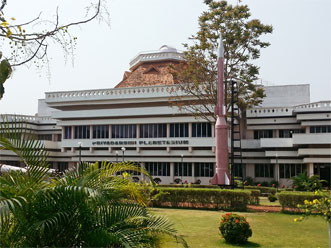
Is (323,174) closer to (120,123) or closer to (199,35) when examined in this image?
(199,35)

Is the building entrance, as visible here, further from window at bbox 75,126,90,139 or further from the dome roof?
window at bbox 75,126,90,139

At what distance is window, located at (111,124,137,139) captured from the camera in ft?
135

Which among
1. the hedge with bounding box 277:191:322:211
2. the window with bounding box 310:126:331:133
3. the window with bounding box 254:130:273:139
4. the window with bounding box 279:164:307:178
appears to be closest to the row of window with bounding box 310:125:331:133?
the window with bounding box 310:126:331:133

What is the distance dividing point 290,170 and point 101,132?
2170 cm

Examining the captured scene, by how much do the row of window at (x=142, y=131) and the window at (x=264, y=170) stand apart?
22.7 feet

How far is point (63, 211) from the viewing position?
5.09m

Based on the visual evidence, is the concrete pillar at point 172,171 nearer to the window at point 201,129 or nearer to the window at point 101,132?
the window at point 201,129

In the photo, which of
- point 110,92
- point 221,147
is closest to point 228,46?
point 221,147

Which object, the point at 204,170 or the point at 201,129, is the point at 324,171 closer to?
the point at 204,170

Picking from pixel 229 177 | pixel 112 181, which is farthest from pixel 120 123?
pixel 112 181

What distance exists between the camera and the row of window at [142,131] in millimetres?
38062

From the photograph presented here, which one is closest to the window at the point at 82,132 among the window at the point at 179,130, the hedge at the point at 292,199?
the window at the point at 179,130

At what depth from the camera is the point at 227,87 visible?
2939 centimetres

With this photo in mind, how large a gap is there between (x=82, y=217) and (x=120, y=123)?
36400mm
